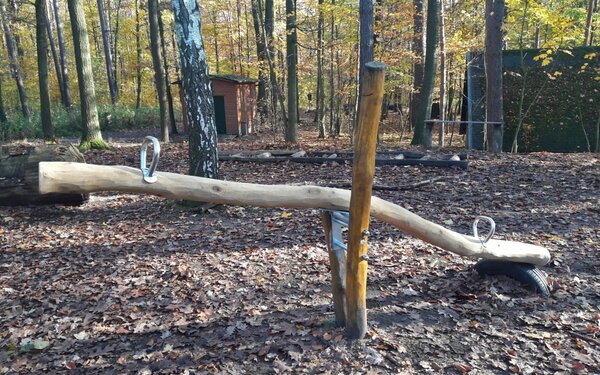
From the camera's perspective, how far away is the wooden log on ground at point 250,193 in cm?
246

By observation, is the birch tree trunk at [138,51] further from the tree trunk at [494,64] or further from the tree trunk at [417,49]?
the tree trunk at [494,64]

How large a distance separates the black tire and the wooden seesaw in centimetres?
73

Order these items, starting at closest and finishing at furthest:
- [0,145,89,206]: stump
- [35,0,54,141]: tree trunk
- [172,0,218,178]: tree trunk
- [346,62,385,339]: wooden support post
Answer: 1. [346,62,385,339]: wooden support post
2. [172,0,218,178]: tree trunk
3. [0,145,89,206]: stump
4. [35,0,54,141]: tree trunk

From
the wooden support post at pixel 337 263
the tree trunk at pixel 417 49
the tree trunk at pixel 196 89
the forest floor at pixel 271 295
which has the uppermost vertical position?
the tree trunk at pixel 417 49

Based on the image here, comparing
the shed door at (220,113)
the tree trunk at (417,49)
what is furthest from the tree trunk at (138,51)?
the tree trunk at (417,49)

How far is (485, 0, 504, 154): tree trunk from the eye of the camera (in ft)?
36.6

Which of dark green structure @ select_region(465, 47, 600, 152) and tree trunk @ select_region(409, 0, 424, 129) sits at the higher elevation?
tree trunk @ select_region(409, 0, 424, 129)

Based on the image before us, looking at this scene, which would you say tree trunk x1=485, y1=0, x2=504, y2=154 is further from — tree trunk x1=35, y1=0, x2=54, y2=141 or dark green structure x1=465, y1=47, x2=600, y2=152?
tree trunk x1=35, y1=0, x2=54, y2=141

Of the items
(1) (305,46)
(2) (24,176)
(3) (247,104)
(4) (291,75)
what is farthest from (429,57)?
(3) (247,104)

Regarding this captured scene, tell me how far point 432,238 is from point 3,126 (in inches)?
796

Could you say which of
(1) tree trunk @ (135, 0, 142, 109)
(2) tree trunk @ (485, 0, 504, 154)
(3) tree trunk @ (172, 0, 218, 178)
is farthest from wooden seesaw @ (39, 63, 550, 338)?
(1) tree trunk @ (135, 0, 142, 109)

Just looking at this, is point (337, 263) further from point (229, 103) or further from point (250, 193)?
point (229, 103)

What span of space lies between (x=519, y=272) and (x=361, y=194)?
214 centimetres

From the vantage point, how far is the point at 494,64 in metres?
11.6
